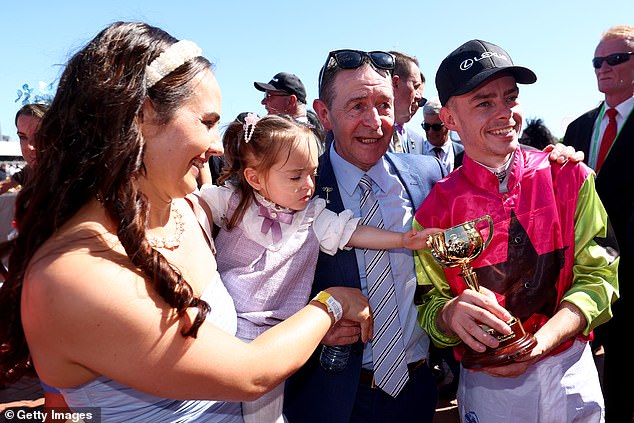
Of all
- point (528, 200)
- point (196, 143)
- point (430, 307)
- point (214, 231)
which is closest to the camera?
point (196, 143)

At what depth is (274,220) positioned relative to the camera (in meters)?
2.48

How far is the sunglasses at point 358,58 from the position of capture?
2.80m

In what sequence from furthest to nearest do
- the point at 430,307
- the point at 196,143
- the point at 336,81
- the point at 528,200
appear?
the point at 336,81 < the point at 430,307 < the point at 528,200 < the point at 196,143

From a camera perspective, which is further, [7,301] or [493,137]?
[493,137]

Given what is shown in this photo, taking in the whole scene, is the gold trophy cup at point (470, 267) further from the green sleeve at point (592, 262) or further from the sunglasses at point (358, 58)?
the sunglasses at point (358, 58)

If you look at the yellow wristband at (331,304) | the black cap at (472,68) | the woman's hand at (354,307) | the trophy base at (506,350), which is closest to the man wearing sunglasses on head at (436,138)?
the black cap at (472,68)

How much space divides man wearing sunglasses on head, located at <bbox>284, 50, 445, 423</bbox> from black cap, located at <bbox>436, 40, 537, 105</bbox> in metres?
0.46

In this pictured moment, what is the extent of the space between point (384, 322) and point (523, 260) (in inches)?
29.8

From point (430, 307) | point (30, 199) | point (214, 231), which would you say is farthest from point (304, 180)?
point (30, 199)

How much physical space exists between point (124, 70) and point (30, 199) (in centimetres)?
49

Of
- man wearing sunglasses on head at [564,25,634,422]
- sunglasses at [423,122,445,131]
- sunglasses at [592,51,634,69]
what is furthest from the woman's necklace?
sunglasses at [423,122,445,131]

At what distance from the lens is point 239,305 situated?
236 cm

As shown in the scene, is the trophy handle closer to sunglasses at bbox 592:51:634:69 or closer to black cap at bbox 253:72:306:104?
sunglasses at bbox 592:51:634:69

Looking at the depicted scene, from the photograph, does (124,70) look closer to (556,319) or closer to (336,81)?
(336,81)
